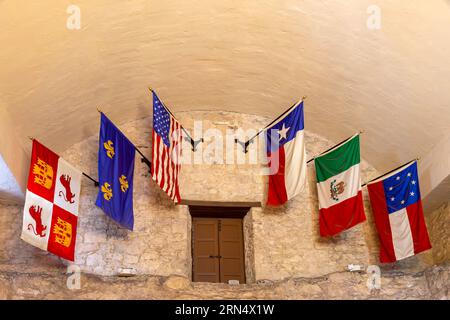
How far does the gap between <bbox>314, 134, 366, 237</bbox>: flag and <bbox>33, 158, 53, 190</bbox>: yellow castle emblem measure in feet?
13.2

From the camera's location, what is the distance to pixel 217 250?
9297mm

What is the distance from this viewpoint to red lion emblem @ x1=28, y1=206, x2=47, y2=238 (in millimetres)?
7287

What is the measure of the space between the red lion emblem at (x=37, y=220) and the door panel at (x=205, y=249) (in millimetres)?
2634

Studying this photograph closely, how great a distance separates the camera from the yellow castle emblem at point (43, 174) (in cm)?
753

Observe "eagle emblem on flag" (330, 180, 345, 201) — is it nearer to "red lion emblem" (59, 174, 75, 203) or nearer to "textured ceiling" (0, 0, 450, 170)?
"textured ceiling" (0, 0, 450, 170)

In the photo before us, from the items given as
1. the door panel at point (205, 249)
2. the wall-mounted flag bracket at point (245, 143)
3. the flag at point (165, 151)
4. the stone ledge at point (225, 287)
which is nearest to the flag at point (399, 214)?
the stone ledge at point (225, 287)

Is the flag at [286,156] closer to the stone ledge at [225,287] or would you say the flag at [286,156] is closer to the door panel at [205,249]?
the door panel at [205,249]

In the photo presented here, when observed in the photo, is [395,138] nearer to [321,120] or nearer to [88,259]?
[321,120]

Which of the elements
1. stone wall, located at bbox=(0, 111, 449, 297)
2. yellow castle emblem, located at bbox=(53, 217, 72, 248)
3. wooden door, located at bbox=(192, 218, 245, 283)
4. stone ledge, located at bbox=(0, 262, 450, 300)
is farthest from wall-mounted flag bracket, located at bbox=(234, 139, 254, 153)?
yellow castle emblem, located at bbox=(53, 217, 72, 248)

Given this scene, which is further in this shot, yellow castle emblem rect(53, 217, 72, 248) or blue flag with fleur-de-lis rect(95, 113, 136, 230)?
blue flag with fleur-de-lis rect(95, 113, 136, 230)

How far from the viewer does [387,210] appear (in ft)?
29.1

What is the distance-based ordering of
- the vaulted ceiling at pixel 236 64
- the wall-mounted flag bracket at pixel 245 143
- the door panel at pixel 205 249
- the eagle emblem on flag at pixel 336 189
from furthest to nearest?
the wall-mounted flag bracket at pixel 245 143
the door panel at pixel 205 249
the eagle emblem on flag at pixel 336 189
the vaulted ceiling at pixel 236 64

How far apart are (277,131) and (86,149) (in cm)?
316

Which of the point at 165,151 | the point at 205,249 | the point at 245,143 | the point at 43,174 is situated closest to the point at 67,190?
the point at 43,174
